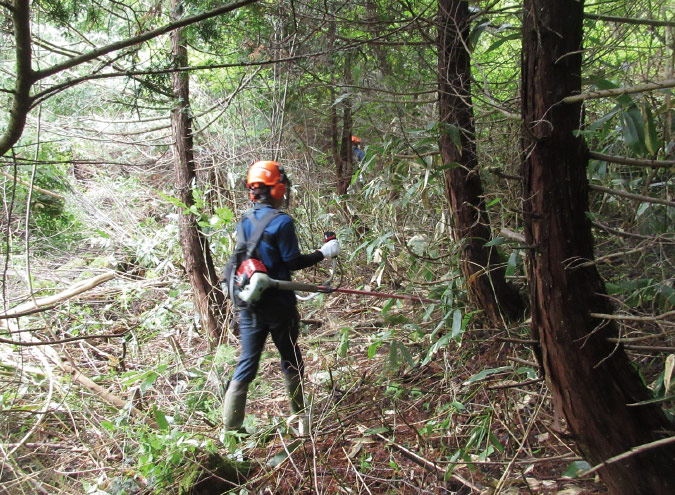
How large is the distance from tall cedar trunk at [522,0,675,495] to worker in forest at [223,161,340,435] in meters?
1.66

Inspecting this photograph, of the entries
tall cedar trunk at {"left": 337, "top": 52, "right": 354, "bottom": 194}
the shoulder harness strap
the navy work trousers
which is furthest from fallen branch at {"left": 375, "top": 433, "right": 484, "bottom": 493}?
tall cedar trunk at {"left": 337, "top": 52, "right": 354, "bottom": 194}

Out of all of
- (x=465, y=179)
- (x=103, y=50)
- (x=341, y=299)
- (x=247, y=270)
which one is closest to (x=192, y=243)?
(x=341, y=299)

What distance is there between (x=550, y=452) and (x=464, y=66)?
7.56ft

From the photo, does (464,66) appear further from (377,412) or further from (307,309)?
(307,309)

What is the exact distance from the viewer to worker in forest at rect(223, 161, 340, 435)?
326cm

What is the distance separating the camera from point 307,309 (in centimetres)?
522

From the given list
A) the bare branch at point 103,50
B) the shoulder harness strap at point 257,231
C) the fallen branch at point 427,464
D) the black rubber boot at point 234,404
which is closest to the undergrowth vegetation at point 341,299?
the fallen branch at point 427,464

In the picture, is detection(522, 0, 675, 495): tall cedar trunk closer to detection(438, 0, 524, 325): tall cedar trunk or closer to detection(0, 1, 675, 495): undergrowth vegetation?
detection(0, 1, 675, 495): undergrowth vegetation

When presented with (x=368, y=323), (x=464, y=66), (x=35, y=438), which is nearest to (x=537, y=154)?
(x=464, y=66)

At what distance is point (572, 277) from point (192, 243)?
4.07m

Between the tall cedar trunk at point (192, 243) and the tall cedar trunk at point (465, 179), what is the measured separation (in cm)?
283

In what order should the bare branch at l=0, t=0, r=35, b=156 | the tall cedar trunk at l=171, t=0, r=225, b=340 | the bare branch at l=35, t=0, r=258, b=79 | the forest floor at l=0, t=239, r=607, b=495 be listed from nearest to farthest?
the bare branch at l=0, t=0, r=35, b=156, the bare branch at l=35, t=0, r=258, b=79, the forest floor at l=0, t=239, r=607, b=495, the tall cedar trunk at l=171, t=0, r=225, b=340

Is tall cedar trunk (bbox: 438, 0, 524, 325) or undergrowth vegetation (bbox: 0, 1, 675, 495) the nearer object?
undergrowth vegetation (bbox: 0, 1, 675, 495)

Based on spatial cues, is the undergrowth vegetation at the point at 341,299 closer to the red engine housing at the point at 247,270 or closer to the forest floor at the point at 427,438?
the forest floor at the point at 427,438
